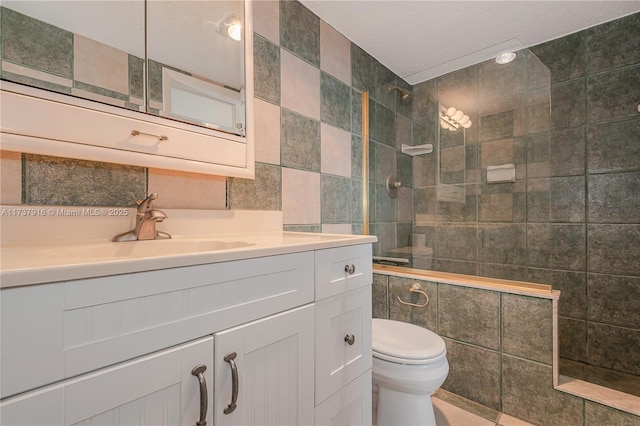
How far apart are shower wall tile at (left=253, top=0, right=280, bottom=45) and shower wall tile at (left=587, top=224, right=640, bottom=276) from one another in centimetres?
225

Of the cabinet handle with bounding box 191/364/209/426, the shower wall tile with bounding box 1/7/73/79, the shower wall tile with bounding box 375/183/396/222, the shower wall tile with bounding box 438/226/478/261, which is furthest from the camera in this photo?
the shower wall tile with bounding box 375/183/396/222

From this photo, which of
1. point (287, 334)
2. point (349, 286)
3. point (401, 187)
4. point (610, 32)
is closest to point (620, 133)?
point (610, 32)

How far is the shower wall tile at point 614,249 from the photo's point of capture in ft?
5.86

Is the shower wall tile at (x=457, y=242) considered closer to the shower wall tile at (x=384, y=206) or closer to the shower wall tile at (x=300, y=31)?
the shower wall tile at (x=384, y=206)

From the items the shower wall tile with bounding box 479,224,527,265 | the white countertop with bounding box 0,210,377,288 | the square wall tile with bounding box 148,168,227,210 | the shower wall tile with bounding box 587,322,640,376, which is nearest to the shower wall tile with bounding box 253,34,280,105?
the square wall tile with bounding box 148,168,227,210

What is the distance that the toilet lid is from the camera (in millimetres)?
1228

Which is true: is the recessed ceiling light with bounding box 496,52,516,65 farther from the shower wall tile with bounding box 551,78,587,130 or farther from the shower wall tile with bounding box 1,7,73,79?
the shower wall tile with bounding box 1,7,73,79

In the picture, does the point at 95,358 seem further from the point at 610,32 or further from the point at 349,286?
the point at 610,32

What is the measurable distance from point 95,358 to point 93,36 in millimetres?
925

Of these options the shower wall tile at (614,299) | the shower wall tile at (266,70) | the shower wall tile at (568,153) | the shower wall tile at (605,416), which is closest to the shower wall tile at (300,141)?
the shower wall tile at (266,70)

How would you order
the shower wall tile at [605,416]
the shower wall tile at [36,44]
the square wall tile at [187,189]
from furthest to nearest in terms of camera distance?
the shower wall tile at [605,416], the square wall tile at [187,189], the shower wall tile at [36,44]

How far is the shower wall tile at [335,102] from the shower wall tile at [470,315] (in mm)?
1200

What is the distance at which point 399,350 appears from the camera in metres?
1.28

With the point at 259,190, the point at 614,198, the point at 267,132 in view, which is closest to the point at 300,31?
the point at 267,132
